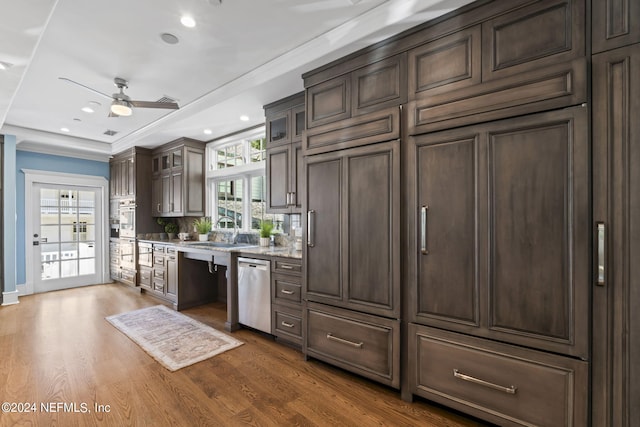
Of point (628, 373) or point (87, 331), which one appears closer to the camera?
point (628, 373)

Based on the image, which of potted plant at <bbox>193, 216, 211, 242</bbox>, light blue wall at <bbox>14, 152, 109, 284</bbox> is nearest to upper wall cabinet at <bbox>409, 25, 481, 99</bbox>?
potted plant at <bbox>193, 216, 211, 242</bbox>

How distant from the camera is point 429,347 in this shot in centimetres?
197

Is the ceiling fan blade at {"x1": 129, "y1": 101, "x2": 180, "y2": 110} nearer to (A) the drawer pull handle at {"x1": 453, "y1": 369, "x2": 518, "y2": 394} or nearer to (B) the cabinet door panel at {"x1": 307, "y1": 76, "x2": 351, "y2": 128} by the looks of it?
(B) the cabinet door panel at {"x1": 307, "y1": 76, "x2": 351, "y2": 128}

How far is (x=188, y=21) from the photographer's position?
2.20 metres

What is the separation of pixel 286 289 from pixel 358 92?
196cm

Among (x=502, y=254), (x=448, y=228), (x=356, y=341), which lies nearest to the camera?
(x=502, y=254)

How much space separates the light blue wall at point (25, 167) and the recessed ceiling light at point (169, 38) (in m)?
4.40

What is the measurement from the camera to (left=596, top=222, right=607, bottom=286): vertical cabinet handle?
1.45m

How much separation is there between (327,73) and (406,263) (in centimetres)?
175

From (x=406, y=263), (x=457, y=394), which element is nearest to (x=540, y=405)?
(x=457, y=394)

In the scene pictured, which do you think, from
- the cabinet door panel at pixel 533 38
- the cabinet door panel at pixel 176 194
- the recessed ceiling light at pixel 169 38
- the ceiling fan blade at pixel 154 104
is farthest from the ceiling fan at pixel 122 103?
the cabinet door panel at pixel 533 38

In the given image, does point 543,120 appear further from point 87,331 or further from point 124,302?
point 124,302

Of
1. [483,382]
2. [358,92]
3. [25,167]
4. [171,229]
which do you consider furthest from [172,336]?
[25,167]

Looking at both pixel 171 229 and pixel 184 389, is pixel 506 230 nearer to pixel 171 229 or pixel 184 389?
pixel 184 389
